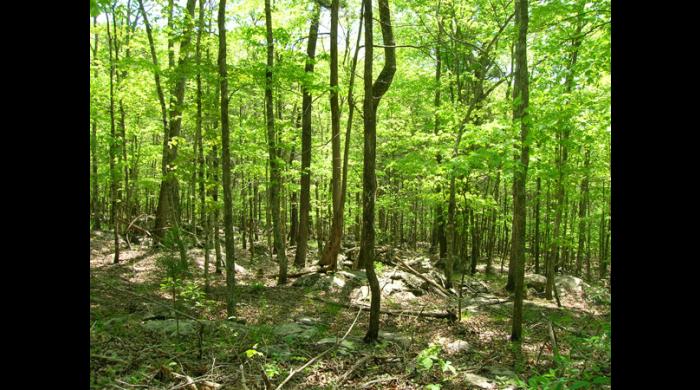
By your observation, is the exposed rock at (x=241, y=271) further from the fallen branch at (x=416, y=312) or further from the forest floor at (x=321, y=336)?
the fallen branch at (x=416, y=312)

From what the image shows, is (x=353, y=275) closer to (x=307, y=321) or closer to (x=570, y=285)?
(x=307, y=321)

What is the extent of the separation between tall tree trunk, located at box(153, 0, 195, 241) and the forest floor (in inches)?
73.3

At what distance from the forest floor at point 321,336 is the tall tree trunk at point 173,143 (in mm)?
1861

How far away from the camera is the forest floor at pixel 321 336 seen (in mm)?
5316

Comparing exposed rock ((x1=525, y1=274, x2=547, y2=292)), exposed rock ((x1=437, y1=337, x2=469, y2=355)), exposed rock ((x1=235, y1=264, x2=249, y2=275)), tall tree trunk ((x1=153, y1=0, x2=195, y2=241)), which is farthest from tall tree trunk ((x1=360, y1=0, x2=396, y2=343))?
exposed rock ((x1=525, y1=274, x2=547, y2=292))

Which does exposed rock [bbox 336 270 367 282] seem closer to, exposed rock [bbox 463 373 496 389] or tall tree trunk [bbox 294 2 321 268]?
tall tree trunk [bbox 294 2 321 268]

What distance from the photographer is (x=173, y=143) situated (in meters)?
9.84

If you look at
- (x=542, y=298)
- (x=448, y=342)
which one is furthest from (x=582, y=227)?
(x=448, y=342)

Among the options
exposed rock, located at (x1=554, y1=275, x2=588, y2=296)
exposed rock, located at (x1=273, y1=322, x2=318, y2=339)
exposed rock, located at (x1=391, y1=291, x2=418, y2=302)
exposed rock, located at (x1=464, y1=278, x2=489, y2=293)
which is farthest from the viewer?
exposed rock, located at (x1=554, y1=275, x2=588, y2=296)

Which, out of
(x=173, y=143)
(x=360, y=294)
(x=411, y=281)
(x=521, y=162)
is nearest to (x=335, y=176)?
(x=360, y=294)

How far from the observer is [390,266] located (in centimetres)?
1736

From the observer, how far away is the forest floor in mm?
5316
